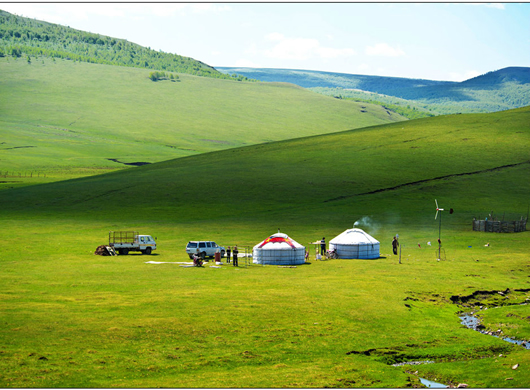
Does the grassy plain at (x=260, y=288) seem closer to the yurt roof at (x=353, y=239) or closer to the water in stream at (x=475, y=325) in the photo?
the water in stream at (x=475, y=325)

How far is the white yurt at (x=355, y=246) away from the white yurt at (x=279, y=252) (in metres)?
5.47

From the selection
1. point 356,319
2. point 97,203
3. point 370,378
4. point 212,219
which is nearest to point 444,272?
point 356,319

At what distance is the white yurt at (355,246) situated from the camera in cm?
5478

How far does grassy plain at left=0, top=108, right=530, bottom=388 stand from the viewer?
23.0 m

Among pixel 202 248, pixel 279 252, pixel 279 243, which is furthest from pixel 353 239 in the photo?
pixel 202 248

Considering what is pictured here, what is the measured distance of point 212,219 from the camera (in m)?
79.1

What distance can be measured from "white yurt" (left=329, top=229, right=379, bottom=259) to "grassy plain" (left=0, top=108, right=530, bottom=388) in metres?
1.56

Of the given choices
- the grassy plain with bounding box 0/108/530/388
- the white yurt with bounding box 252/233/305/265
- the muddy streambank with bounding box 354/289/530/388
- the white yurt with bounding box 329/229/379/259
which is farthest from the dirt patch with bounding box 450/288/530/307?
the white yurt with bounding box 329/229/379/259

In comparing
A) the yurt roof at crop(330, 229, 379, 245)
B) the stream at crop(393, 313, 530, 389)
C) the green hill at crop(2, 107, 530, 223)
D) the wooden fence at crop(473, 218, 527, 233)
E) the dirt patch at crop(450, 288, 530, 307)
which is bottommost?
the stream at crop(393, 313, 530, 389)

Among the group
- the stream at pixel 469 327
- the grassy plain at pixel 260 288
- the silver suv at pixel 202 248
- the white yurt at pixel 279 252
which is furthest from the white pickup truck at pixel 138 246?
the stream at pixel 469 327

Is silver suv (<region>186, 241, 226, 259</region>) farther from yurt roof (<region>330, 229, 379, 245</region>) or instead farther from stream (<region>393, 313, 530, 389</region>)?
stream (<region>393, 313, 530, 389</region>)

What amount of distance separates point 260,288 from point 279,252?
1267 cm

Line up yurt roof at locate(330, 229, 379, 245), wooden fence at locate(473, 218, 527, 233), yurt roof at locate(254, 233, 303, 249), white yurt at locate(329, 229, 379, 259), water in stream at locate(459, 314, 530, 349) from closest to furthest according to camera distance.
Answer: water in stream at locate(459, 314, 530, 349), yurt roof at locate(254, 233, 303, 249), white yurt at locate(329, 229, 379, 259), yurt roof at locate(330, 229, 379, 245), wooden fence at locate(473, 218, 527, 233)

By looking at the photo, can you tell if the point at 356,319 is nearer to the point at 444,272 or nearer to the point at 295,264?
the point at 444,272
